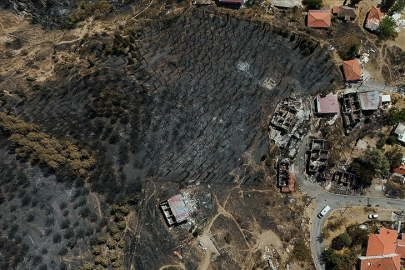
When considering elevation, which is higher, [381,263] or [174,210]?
[174,210]

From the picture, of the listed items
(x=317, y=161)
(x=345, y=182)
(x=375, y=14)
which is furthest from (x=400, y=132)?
(x=375, y=14)

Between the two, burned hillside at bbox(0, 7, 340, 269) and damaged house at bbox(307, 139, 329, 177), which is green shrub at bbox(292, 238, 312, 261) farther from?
damaged house at bbox(307, 139, 329, 177)

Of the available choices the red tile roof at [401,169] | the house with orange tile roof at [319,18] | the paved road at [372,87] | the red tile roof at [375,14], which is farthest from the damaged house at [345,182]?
the red tile roof at [375,14]

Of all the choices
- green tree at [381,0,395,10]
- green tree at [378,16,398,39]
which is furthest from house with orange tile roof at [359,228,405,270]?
green tree at [381,0,395,10]

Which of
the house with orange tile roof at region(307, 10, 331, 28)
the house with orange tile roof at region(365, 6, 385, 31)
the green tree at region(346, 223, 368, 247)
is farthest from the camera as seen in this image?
the house with orange tile roof at region(365, 6, 385, 31)

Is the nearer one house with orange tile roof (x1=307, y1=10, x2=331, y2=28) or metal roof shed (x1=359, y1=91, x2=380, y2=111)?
metal roof shed (x1=359, y1=91, x2=380, y2=111)

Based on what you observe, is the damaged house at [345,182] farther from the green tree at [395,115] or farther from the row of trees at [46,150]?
the row of trees at [46,150]

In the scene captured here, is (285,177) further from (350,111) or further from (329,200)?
(350,111)
